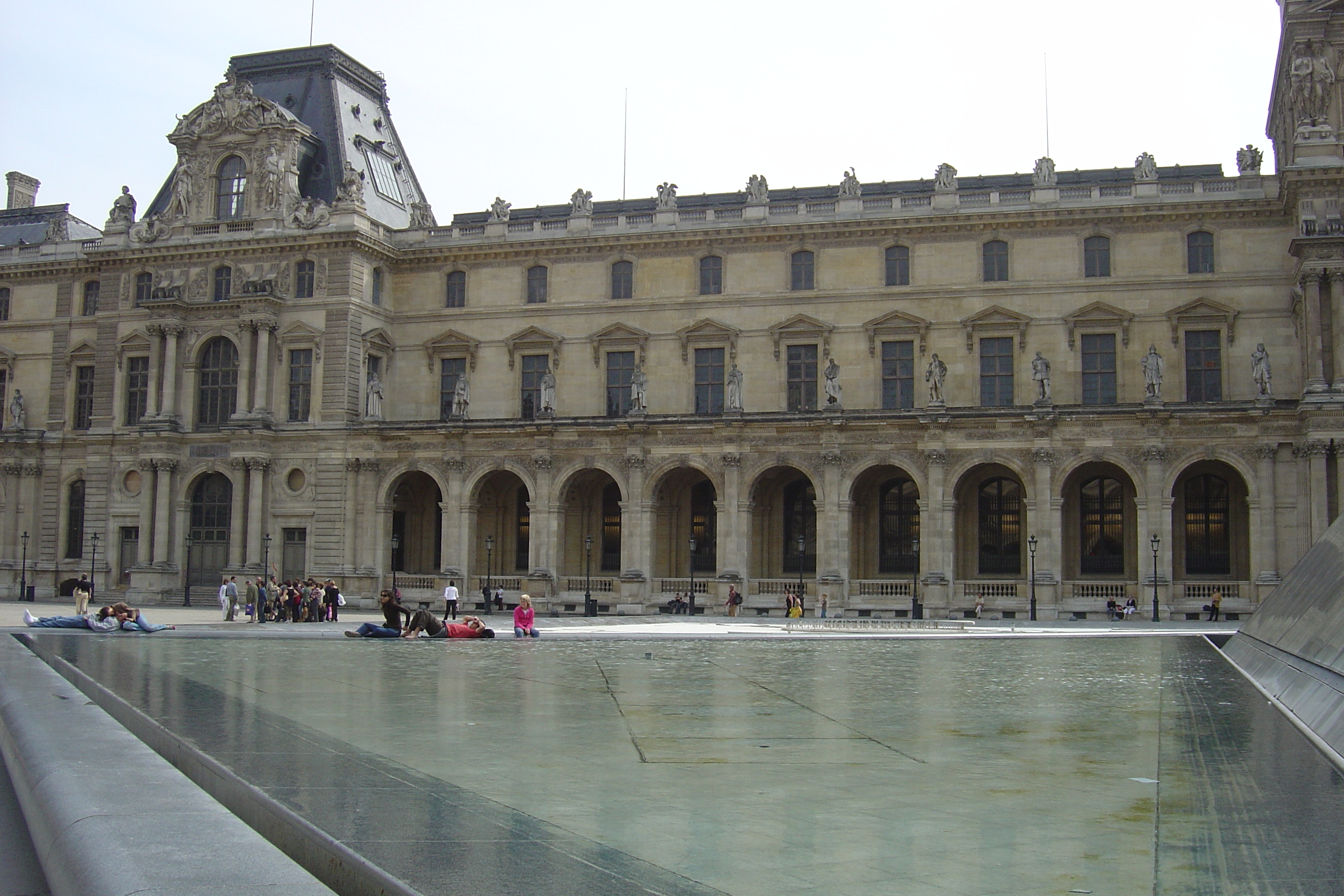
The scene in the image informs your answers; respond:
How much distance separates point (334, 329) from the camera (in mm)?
57219

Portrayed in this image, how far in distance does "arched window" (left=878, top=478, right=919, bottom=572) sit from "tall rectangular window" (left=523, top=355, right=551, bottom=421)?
15.9 m

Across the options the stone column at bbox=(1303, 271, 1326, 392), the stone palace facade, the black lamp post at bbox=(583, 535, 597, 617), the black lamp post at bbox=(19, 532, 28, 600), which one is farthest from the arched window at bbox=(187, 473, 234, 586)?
the stone column at bbox=(1303, 271, 1326, 392)

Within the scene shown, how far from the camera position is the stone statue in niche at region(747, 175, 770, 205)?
56.4 metres

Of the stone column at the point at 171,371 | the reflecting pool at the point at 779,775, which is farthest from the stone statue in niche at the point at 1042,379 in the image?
the stone column at the point at 171,371

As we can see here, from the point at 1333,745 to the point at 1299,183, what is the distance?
40.7 metres

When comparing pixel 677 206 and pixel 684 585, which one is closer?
pixel 684 585

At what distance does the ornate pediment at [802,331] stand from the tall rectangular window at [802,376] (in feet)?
1.57

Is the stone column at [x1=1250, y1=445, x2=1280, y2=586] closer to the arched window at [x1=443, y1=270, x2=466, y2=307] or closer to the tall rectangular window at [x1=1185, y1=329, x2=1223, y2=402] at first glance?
the tall rectangular window at [x1=1185, y1=329, x2=1223, y2=402]

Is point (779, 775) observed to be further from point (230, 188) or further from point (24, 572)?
point (24, 572)

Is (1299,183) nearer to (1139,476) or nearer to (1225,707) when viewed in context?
(1139,476)

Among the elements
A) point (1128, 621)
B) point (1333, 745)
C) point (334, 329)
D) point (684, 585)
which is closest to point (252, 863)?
point (1333, 745)

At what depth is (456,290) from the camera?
60.3 meters

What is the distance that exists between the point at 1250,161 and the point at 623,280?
85.8 ft

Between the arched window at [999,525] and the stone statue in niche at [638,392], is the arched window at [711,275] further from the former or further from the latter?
the arched window at [999,525]
